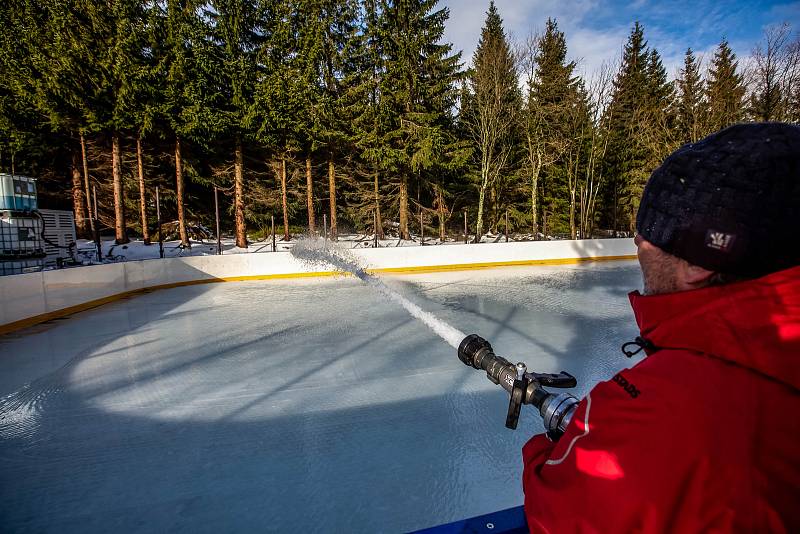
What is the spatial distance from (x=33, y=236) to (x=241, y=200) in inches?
417

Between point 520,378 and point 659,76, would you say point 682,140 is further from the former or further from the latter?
point 520,378

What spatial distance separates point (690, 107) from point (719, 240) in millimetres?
27518

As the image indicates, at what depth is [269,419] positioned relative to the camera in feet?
10.8

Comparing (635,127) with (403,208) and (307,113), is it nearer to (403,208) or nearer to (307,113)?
(403,208)

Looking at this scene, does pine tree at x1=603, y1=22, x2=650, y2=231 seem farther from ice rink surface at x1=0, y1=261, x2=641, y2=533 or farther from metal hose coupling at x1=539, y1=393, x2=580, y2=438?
metal hose coupling at x1=539, y1=393, x2=580, y2=438

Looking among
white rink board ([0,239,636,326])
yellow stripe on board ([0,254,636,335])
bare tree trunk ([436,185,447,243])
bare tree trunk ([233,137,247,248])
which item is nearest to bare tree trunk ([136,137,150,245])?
bare tree trunk ([233,137,247,248])

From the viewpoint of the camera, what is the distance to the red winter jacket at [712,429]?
52cm

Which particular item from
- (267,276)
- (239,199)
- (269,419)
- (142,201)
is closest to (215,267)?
(267,276)

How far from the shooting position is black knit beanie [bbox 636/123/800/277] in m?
0.61

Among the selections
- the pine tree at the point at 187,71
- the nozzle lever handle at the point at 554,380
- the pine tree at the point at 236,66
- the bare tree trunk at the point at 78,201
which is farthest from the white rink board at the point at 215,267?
the bare tree trunk at the point at 78,201

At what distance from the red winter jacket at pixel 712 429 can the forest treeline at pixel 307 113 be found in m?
14.3

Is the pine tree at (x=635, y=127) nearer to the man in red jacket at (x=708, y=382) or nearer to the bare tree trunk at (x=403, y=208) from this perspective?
the bare tree trunk at (x=403, y=208)

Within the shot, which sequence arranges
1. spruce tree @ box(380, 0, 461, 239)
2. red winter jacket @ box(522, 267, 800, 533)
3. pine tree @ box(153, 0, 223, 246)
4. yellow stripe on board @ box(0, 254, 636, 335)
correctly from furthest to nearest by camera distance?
spruce tree @ box(380, 0, 461, 239)
pine tree @ box(153, 0, 223, 246)
yellow stripe on board @ box(0, 254, 636, 335)
red winter jacket @ box(522, 267, 800, 533)

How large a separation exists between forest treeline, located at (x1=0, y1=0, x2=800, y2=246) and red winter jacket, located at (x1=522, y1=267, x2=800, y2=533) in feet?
47.0
